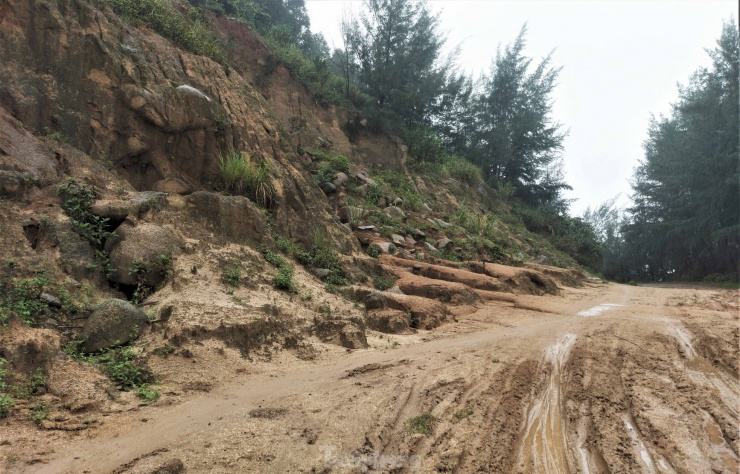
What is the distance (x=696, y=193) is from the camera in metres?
21.1

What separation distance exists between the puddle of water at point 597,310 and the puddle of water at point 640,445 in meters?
4.74

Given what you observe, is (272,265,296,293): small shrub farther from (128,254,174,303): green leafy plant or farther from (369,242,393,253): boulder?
(369,242,393,253): boulder

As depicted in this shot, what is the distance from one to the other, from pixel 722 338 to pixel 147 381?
7.12 metres

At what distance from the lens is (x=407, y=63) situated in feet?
68.6

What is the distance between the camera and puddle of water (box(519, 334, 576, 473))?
3.14m

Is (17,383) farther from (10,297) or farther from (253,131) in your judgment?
(253,131)

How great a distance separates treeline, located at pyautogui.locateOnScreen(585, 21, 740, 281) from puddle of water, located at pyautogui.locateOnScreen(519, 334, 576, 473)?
1980 centimetres

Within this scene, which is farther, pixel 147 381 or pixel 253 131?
pixel 253 131

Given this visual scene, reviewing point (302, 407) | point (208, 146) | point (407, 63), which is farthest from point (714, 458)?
point (407, 63)

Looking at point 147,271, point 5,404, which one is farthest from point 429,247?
point 5,404

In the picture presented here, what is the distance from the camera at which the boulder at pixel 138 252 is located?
562cm

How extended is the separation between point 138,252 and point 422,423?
449 cm

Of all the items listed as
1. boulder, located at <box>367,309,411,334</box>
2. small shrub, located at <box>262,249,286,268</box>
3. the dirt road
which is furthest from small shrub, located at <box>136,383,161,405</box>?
boulder, located at <box>367,309,411,334</box>

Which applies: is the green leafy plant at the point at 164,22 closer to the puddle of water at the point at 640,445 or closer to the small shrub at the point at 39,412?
the small shrub at the point at 39,412
